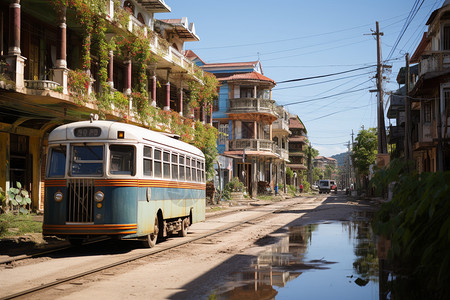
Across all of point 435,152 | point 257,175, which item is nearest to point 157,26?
point 435,152

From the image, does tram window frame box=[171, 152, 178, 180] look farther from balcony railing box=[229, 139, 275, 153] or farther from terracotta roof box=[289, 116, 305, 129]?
terracotta roof box=[289, 116, 305, 129]

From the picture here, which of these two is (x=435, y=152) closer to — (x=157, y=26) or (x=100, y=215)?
(x=157, y=26)

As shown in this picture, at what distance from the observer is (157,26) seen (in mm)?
37625

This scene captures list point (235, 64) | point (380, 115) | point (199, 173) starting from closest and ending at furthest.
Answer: point (199, 173)
point (380, 115)
point (235, 64)

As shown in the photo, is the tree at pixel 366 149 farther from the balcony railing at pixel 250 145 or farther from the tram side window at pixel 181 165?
the tram side window at pixel 181 165

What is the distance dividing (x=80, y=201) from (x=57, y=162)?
1247 mm

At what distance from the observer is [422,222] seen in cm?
680

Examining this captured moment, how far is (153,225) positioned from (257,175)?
49.0m

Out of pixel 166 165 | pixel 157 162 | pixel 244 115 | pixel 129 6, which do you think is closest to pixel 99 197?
pixel 157 162

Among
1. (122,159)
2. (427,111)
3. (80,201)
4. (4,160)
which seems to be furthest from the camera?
(427,111)

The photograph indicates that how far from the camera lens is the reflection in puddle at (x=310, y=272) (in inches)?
357

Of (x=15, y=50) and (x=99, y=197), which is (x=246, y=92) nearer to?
(x=15, y=50)

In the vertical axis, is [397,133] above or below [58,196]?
above

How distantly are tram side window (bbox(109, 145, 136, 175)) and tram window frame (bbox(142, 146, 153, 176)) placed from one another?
1.53 ft
